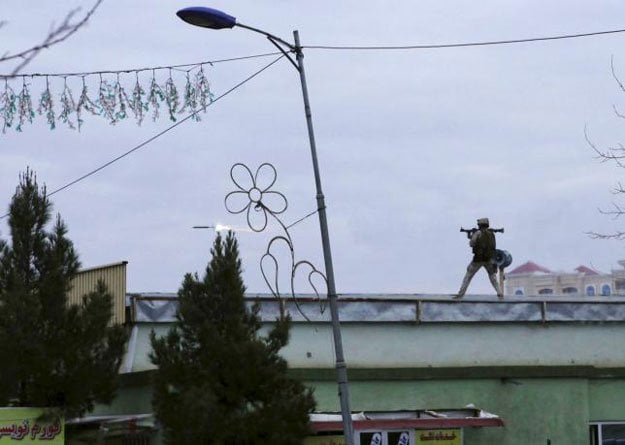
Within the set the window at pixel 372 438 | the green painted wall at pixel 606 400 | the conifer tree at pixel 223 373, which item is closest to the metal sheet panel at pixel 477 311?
the green painted wall at pixel 606 400

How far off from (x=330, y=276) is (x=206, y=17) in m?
3.69

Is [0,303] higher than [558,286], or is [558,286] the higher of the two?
[558,286]

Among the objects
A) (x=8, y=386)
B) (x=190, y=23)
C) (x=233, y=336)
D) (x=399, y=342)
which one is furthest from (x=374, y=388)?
(x=190, y=23)

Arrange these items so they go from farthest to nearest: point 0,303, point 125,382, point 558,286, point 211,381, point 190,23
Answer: point 558,286 < point 125,382 < point 0,303 < point 211,381 < point 190,23

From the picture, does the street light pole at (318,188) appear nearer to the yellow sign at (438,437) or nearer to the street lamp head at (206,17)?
the street lamp head at (206,17)

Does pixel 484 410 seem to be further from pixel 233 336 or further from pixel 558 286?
pixel 558 286

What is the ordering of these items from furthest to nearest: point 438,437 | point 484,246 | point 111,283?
point 484,246, point 111,283, point 438,437

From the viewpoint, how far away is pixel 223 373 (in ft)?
61.1

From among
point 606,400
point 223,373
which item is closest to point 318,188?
point 223,373

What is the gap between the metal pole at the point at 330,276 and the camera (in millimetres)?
16656

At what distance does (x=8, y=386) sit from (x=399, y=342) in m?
7.12

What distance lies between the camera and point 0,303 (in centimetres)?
1978

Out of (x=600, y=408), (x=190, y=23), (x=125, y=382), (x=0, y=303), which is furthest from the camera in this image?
(x=600, y=408)

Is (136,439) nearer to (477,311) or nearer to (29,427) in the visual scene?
(29,427)
